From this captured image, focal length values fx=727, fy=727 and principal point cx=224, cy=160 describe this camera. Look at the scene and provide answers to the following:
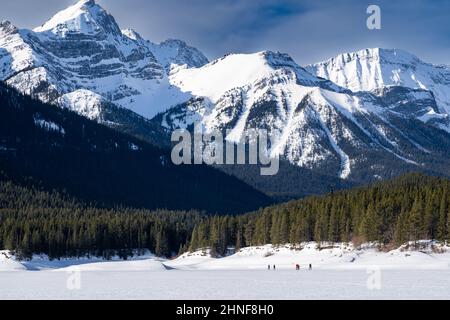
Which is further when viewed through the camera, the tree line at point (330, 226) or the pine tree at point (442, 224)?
the tree line at point (330, 226)

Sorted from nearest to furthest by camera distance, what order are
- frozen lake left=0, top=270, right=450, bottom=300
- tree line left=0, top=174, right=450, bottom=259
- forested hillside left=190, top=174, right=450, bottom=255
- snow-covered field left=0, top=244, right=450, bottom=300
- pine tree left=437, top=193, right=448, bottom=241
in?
frozen lake left=0, top=270, right=450, bottom=300
snow-covered field left=0, top=244, right=450, bottom=300
pine tree left=437, top=193, right=448, bottom=241
forested hillside left=190, top=174, right=450, bottom=255
tree line left=0, top=174, right=450, bottom=259

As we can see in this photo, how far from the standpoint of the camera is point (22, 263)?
167m

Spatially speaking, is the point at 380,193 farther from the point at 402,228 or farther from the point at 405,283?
the point at 405,283

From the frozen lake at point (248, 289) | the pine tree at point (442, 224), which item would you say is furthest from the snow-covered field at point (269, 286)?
the pine tree at point (442, 224)

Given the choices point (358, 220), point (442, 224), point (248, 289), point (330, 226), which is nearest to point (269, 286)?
point (248, 289)

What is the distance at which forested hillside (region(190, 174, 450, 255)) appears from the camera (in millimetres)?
148875

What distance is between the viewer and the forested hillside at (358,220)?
149m

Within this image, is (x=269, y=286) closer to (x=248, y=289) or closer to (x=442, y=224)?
(x=248, y=289)

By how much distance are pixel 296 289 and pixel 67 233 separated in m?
132

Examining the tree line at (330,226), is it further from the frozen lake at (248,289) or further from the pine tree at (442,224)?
the frozen lake at (248,289)

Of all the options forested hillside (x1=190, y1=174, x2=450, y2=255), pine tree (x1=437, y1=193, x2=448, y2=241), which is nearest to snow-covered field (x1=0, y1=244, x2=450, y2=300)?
pine tree (x1=437, y1=193, x2=448, y2=241)

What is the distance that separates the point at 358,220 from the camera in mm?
161375

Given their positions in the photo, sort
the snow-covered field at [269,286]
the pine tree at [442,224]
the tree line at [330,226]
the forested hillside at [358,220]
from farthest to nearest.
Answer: the tree line at [330,226] → the forested hillside at [358,220] → the pine tree at [442,224] → the snow-covered field at [269,286]

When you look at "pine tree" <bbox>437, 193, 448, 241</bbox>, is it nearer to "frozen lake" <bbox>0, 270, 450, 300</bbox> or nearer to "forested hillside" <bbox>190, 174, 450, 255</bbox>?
"forested hillside" <bbox>190, 174, 450, 255</bbox>
